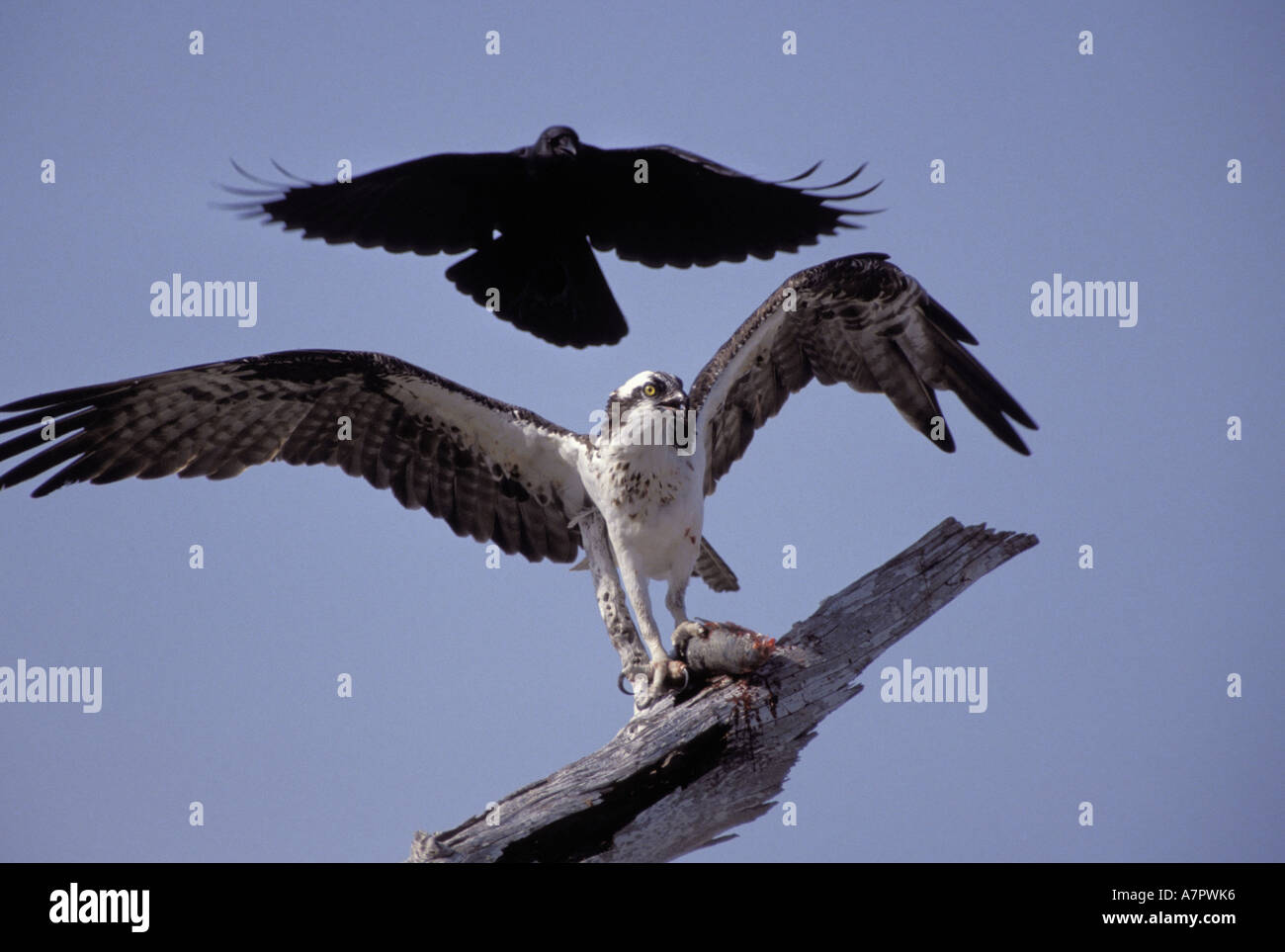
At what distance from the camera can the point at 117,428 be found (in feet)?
26.5

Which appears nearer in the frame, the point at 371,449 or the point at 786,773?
the point at 786,773

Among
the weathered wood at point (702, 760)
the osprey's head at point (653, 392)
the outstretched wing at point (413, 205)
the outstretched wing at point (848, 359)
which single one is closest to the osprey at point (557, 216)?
the outstretched wing at point (413, 205)

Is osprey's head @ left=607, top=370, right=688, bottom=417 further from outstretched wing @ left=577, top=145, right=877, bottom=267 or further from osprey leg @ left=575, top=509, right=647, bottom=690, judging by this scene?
outstretched wing @ left=577, top=145, right=877, bottom=267

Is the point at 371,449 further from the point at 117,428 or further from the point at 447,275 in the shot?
the point at 447,275

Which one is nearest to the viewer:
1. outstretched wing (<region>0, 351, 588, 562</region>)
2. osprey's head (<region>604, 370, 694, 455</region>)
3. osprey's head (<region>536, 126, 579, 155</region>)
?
osprey's head (<region>604, 370, 694, 455</region>)

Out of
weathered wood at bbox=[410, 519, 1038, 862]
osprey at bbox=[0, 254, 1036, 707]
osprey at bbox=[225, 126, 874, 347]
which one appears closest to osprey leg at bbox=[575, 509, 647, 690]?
osprey at bbox=[0, 254, 1036, 707]

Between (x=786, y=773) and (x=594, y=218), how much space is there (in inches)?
194

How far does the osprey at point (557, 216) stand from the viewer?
989 centimetres

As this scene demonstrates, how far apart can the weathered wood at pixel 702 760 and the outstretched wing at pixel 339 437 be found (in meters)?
1.84

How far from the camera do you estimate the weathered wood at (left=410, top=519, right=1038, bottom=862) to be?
6547mm

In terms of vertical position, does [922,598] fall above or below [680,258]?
below

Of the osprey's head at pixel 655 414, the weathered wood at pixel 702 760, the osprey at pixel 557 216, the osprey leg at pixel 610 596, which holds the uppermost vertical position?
the osprey at pixel 557 216

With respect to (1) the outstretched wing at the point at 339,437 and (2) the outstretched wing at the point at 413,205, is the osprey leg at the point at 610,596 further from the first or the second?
(2) the outstretched wing at the point at 413,205
